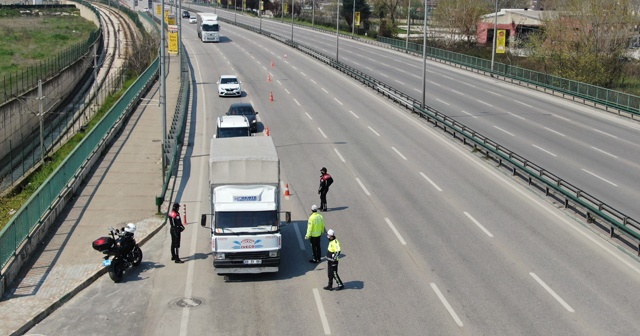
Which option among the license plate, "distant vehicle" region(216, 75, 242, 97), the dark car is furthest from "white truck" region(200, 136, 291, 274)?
"distant vehicle" region(216, 75, 242, 97)

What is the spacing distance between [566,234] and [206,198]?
12.6 metres

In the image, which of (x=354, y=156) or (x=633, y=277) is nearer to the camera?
(x=633, y=277)

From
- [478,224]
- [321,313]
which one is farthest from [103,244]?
[478,224]

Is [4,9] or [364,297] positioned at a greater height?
[4,9]

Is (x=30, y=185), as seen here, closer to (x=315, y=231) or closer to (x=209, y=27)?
(x=315, y=231)

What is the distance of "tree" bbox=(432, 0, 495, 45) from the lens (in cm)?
11038

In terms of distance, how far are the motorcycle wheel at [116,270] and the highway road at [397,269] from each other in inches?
8.8

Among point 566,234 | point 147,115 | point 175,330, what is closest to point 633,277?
point 566,234

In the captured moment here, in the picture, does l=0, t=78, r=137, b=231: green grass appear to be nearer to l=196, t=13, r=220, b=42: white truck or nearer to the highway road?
the highway road

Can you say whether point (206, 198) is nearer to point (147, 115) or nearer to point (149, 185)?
point (149, 185)

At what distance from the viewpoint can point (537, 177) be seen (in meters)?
29.2

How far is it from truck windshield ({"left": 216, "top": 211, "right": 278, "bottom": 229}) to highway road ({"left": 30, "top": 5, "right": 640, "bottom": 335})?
146 centimetres

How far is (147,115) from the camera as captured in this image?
4625cm

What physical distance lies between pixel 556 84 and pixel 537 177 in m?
33.9
